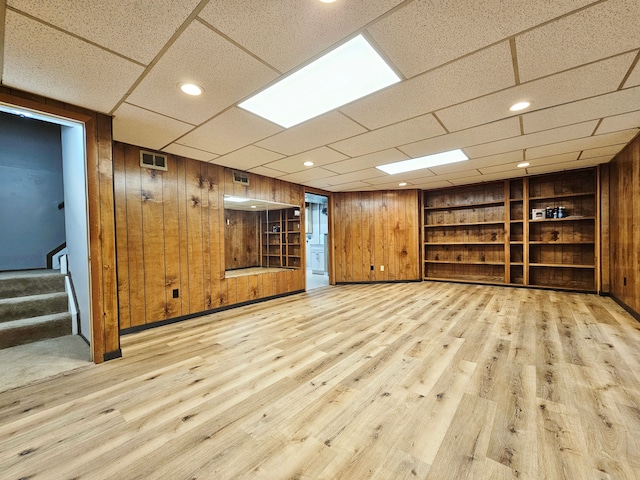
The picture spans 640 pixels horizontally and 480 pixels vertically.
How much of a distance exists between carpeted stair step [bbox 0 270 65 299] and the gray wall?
95 cm

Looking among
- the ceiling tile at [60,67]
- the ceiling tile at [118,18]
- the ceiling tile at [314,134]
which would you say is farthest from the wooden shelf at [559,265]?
the ceiling tile at [60,67]

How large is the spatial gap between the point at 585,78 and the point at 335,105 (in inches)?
74.7

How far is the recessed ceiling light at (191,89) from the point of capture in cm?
199

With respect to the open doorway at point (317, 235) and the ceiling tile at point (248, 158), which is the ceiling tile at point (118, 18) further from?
the open doorway at point (317, 235)

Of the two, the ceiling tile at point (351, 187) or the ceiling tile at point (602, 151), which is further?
the ceiling tile at point (351, 187)

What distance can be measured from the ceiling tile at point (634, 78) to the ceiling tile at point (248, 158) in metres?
3.34

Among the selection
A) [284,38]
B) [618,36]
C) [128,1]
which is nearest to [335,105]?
[284,38]

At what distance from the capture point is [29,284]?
3.33 meters

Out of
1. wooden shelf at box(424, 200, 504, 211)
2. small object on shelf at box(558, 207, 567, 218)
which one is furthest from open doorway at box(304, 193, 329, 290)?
small object on shelf at box(558, 207, 567, 218)

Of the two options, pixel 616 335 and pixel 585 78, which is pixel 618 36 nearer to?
pixel 585 78

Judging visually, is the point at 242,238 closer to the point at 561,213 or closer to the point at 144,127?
the point at 144,127

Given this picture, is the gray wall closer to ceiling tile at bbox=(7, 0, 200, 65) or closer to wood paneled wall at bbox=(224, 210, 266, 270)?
wood paneled wall at bbox=(224, 210, 266, 270)

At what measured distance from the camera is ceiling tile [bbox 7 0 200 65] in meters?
1.31

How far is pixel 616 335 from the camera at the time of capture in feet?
9.36
